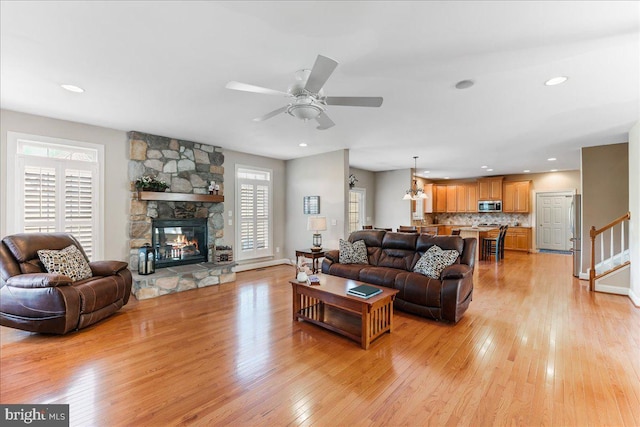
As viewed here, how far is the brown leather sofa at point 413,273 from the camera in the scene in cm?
344

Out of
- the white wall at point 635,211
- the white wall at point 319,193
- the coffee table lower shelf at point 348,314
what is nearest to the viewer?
the coffee table lower shelf at point 348,314

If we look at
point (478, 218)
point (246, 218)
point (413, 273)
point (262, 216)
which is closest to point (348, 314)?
point (413, 273)

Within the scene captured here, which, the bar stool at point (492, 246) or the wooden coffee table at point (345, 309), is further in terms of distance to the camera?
the bar stool at point (492, 246)

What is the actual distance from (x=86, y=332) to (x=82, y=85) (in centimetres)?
268

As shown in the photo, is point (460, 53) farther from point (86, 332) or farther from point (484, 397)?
point (86, 332)

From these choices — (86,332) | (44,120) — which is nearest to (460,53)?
(86,332)

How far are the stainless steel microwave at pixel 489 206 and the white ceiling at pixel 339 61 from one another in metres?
5.33

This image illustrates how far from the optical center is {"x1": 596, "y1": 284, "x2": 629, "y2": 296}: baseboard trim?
4.65 m

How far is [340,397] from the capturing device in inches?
82.4

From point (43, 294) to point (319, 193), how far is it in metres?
4.64

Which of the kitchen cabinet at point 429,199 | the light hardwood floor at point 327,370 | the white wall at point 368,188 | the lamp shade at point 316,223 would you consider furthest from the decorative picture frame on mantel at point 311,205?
the kitchen cabinet at point 429,199

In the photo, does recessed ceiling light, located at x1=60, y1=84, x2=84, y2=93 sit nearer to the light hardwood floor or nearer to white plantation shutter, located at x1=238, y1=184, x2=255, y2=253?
the light hardwood floor

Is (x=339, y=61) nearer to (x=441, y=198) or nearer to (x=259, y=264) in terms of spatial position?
(x=259, y=264)

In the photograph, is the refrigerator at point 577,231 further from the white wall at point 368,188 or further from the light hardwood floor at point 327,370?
the white wall at point 368,188
